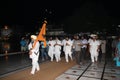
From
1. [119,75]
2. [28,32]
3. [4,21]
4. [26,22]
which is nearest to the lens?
[119,75]

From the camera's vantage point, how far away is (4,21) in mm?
28078

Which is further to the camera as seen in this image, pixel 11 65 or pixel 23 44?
pixel 23 44

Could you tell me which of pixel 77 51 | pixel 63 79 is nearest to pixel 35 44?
pixel 63 79

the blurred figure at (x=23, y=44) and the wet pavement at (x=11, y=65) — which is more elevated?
the blurred figure at (x=23, y=44)

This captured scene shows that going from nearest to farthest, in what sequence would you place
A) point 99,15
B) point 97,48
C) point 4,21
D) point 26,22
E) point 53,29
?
point 97,48
point 4,21
point 26,22
point 53,29
point 99,15

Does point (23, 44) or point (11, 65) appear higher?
point (23, 44)

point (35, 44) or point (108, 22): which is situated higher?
point (108, 22)

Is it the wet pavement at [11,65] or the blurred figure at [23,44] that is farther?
the blurred figure at [23,44]

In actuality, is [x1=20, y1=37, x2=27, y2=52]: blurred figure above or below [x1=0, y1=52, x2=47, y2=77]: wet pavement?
above

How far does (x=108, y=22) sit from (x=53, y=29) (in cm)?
1591

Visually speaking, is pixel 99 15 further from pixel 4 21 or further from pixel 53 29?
pixel 4 21

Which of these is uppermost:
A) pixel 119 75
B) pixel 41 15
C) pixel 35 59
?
pixel 41 15

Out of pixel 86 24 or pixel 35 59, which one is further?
pixel 86 24

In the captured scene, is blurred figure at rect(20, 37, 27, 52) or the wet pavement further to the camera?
blurred figure at rect(20, 37, 27, 52)
